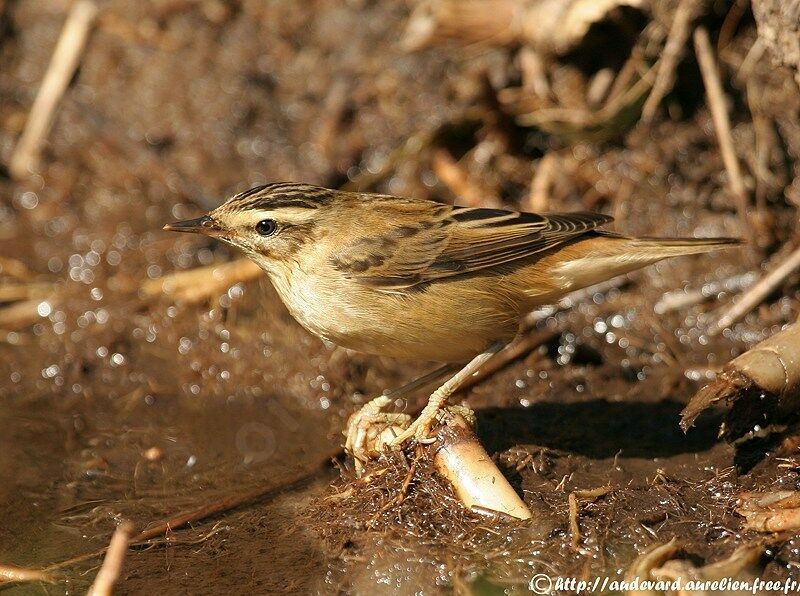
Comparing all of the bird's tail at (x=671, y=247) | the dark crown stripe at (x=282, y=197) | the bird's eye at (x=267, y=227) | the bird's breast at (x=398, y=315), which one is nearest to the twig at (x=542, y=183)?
the bird's tail at (x=671, y=247)

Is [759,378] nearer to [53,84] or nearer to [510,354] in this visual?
[510,354]

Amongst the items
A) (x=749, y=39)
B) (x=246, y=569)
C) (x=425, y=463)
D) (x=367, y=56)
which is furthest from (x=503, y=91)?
(x=246, y=569)

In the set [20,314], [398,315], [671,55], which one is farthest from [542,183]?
[20,314]

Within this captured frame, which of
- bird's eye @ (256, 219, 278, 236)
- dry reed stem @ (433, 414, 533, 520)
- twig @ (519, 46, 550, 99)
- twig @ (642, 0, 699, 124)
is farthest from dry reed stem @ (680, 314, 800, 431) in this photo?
twig @ (519, 46, 550, 99)

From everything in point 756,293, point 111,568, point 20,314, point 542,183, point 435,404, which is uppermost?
point 20,314

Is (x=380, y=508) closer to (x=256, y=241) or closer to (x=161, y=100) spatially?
(x=256, y=241)

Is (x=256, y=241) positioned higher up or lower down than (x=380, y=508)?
higher up
